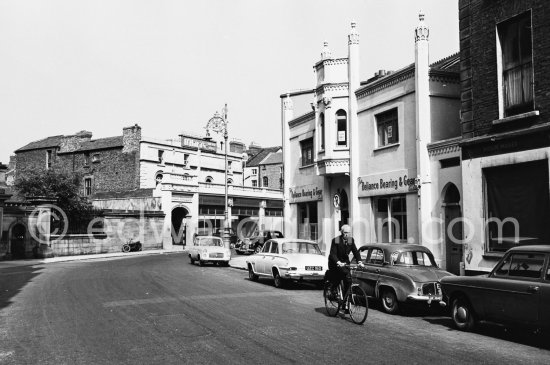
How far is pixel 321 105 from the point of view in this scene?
2372 cm

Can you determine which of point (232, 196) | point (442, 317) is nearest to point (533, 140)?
point (442, 317)

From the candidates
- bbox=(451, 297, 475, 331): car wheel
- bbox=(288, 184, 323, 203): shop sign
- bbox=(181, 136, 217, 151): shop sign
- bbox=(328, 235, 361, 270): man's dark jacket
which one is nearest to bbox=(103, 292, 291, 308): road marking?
bbox=(328, 235, 361, 270): man's dark jacket

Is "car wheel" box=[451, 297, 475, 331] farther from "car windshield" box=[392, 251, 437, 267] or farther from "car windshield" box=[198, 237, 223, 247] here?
"car windshield" box=[198, 237, 223, 247]

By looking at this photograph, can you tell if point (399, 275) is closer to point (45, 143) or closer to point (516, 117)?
point (516, 117)

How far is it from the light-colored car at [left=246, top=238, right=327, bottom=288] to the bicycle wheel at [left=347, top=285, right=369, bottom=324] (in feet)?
17.9

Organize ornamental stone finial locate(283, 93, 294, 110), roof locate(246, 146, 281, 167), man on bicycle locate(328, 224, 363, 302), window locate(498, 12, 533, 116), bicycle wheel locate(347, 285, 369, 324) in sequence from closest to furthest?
1. bicycle wheel locate(347, 285, 369, 324)
2. man on bicycle locate(328, 224, 363, 302)
3. window locate(498, 12, 533, 116)
4. ornamental stone finial locate(283, 93, 294, 110)
5. roof locate(246, 146, 281, 167)

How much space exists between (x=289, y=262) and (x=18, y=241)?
933 inches

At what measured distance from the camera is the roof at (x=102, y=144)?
54.0 meters

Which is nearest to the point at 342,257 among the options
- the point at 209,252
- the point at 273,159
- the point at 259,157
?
the point at 209,252

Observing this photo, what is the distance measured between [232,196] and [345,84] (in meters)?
31.1

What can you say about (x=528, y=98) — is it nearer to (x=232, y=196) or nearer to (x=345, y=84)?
(x=345, y=84)

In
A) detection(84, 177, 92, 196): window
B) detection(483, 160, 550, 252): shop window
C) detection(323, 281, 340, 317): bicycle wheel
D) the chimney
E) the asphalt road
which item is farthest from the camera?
detection(84, 177, 92, 196): window

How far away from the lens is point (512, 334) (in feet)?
29.5

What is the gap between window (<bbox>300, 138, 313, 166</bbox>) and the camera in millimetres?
26766
